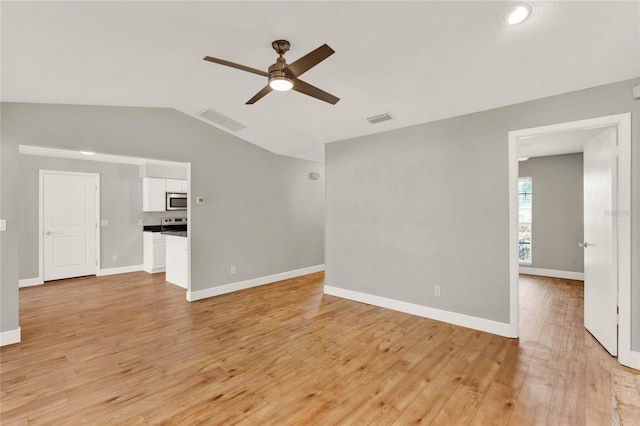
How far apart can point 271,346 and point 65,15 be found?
3183mm

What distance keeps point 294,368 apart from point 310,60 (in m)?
2.55

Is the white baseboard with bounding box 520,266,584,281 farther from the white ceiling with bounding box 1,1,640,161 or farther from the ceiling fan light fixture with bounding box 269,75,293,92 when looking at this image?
the ceiling fan light fixture with bounding box 269,75,293,92

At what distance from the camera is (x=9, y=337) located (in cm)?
315

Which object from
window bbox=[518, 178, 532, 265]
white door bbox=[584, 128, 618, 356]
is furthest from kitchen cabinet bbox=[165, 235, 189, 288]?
window bbox=[518, 178, 532, 265]

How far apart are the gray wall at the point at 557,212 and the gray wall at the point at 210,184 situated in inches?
187

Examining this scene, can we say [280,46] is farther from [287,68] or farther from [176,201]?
[176,201]

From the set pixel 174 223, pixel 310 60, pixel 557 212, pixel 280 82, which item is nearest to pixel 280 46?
pixel 280 82

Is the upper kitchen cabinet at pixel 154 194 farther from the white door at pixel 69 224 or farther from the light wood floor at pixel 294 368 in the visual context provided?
the light wood floor at pixel 294 368

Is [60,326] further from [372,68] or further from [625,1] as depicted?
[625,1]

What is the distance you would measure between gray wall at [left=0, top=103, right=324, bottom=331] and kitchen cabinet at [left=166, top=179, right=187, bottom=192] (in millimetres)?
2897

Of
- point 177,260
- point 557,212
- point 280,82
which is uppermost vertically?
point 280,82

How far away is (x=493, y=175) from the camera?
338 cm

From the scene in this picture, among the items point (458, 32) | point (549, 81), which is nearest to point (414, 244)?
point (549, 81)

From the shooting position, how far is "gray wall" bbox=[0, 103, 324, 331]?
3179mm
